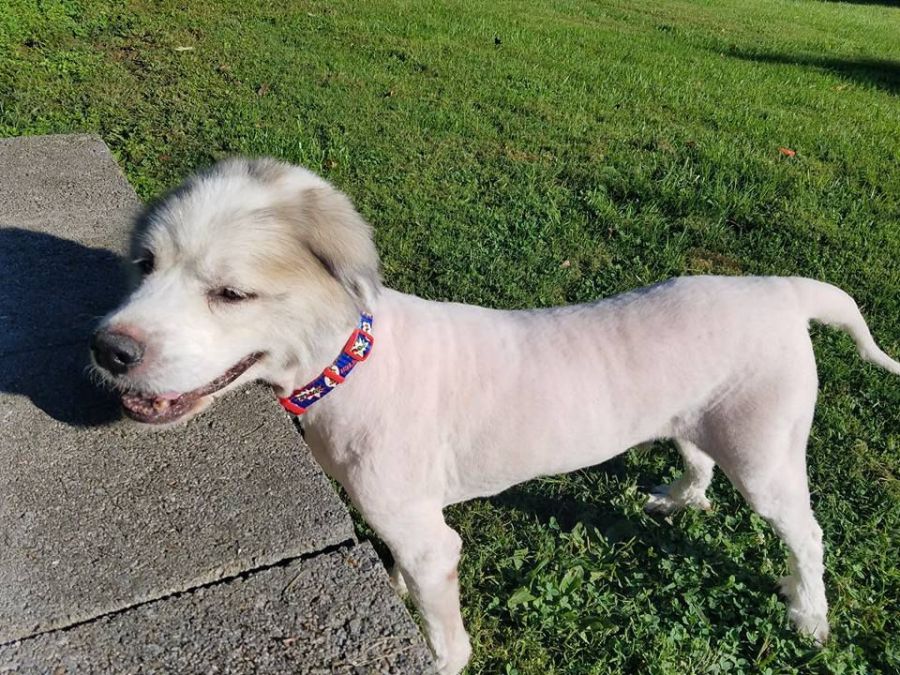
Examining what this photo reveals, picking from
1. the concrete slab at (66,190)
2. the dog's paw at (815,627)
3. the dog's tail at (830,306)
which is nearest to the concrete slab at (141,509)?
the concrete slab at (66,190)

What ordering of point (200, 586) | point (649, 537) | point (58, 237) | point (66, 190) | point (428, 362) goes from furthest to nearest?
point (66, 190) < point (58, 237) < point (649, 537) < point (428, 362) < point (200, 586)

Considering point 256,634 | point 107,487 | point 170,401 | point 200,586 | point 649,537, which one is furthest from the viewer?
point 649,537

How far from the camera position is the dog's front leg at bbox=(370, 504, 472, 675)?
7.84 ft

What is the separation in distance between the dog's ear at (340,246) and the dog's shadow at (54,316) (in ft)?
3.07

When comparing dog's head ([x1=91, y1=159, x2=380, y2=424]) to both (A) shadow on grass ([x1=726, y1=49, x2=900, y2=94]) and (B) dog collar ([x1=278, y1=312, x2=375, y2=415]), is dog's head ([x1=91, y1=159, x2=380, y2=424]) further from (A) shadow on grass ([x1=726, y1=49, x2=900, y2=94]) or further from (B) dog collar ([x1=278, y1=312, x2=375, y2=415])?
(A) shadow on grass ([x1=726, y1=49, x2=900, y2=94])

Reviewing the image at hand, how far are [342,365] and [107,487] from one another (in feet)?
2.66

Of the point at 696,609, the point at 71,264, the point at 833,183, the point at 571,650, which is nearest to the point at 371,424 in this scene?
the point at 571,650

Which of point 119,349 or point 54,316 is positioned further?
point 54,316

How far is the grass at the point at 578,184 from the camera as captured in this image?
3.03m

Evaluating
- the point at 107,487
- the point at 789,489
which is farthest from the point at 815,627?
the point at 107,487

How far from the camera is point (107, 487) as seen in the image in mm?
2295

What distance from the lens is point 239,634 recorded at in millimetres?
1926

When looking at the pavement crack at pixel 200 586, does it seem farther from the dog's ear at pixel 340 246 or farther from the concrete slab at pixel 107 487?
the dog's ear at pixel 340 246

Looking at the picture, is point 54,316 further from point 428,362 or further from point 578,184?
point 578,184
